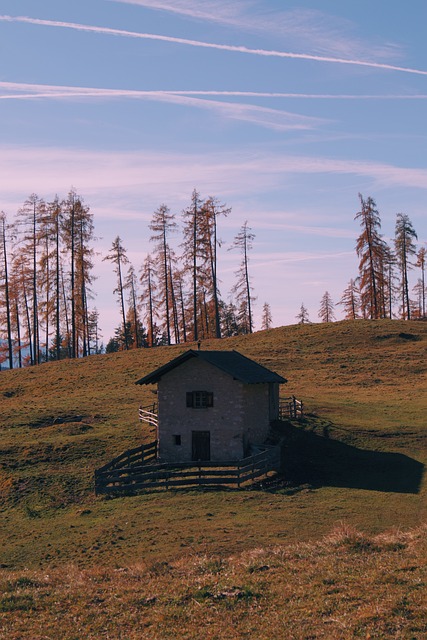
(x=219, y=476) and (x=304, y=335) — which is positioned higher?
(x=304, y=335)

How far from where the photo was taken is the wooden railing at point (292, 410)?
43375mm

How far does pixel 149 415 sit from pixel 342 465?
1294 cm

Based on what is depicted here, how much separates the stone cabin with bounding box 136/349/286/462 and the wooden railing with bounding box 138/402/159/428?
5.61 feet

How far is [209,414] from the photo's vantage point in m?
36.2

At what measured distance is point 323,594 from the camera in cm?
1457

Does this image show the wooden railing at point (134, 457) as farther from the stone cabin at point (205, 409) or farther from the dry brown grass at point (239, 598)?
the dry brown grass at point (239, 598)

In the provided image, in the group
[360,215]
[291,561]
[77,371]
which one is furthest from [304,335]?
[291,561]

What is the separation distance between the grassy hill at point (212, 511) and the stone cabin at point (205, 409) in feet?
9.22

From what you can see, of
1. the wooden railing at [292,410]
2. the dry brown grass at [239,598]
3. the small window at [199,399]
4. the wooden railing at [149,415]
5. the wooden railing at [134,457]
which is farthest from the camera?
the wooden railing at [292,410]

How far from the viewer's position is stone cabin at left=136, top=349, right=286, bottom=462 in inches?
1410

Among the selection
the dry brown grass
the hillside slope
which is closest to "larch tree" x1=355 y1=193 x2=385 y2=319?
the hillside slope

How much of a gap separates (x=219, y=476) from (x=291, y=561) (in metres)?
15.9

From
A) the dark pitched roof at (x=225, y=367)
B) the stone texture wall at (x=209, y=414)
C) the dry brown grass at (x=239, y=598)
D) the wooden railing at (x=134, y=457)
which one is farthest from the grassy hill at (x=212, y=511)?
the dark pitched roof at (x=225, y=367)

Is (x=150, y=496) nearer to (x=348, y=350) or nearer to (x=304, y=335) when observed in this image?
(x=348, y=350)
